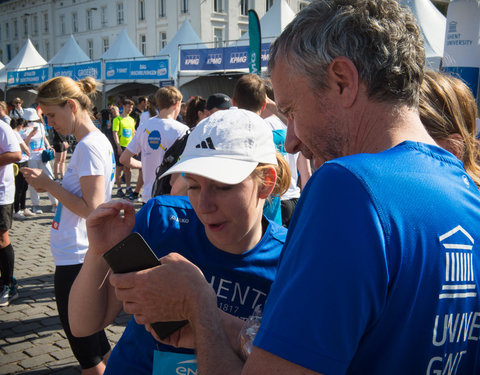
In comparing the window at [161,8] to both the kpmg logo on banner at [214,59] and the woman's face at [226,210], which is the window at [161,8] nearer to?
the kpmg logo on banner at [214,59]

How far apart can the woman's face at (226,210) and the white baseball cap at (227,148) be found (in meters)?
0.09

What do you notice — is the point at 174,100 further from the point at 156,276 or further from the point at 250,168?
the point at 156,276

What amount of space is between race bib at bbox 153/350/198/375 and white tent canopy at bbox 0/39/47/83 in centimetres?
3282

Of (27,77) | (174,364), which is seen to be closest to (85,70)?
(27,77)

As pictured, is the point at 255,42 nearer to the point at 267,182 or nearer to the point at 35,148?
the point at 267,182

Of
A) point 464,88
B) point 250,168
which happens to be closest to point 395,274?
point 250,168

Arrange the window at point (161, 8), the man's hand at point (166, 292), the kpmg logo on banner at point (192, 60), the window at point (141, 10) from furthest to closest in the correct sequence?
the window at point (141, 10), the window at point (161, 8), the kpmg logo on banner at point (192, 60), the man's hand at point (166, 292)

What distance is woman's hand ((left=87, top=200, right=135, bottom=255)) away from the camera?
1.59 meters

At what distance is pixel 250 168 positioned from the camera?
1.56m

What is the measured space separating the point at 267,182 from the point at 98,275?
747mm

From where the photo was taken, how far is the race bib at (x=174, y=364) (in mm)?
1508

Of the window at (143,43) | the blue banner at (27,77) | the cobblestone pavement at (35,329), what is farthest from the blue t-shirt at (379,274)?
the window at (143,43)

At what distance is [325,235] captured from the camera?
0.80 m

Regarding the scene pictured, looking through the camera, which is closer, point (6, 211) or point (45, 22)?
point (6, 211)
